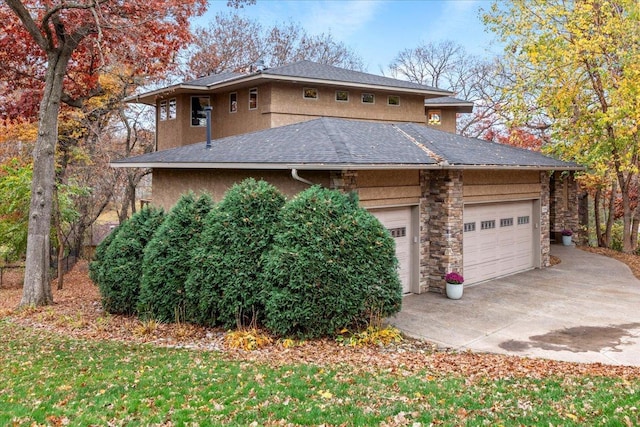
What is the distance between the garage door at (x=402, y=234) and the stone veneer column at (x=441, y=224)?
0.34 meters

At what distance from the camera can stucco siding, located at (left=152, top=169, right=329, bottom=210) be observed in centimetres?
1067

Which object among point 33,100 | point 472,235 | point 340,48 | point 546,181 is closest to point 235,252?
point 472,235

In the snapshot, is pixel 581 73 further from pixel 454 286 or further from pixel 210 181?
pixel 210 181

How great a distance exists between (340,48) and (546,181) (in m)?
Result: 23.8

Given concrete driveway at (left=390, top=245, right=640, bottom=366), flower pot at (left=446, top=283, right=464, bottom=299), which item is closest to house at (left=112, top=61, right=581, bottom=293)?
flower pot at (left=446, top=283, right=464, bottom=299)

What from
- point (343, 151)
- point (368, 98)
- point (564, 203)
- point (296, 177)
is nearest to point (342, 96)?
point (368, 98)

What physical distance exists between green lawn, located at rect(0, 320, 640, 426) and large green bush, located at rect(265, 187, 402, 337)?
4.52 feet

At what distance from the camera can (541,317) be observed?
10273 mm

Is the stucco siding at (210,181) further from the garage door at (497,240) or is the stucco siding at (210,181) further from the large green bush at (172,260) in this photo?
the garage door at (497,240)

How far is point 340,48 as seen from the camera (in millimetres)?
36031

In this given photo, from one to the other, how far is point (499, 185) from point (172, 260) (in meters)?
9.38

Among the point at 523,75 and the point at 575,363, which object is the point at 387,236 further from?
the point at 523,75

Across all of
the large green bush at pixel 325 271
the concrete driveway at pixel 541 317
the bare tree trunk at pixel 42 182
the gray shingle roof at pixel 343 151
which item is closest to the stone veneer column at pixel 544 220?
the gray shingle roof at pixel 343 151

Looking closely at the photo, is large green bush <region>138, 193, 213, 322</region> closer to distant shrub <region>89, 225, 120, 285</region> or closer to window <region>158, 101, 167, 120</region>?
distant shrub <region>89, 225, 120, 285</region>
